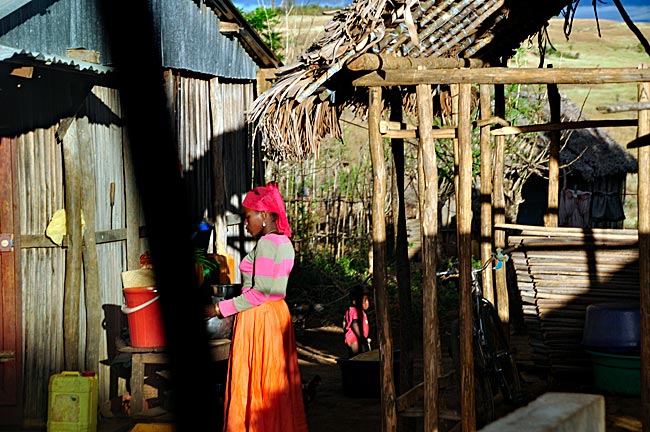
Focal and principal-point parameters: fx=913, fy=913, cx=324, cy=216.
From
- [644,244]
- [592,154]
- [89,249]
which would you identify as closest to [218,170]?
[89,249]

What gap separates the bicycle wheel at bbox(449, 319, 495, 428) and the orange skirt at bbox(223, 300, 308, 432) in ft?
5.19

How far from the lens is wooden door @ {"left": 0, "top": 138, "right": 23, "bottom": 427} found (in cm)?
730

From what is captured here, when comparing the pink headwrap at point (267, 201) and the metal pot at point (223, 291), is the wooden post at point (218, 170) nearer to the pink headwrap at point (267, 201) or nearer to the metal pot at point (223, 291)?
the metal pot at point (223, 291)

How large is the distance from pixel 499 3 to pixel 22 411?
16.0 ft

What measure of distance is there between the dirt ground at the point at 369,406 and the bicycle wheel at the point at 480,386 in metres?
0.23

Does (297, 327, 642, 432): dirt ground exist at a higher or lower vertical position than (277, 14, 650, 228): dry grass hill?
lower

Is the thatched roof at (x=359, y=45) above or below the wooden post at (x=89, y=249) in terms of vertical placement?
above

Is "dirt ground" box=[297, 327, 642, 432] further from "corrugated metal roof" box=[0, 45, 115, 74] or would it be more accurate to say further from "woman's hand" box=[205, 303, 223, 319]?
"corrugated metal roof" box=[0, 45, 115, 74]

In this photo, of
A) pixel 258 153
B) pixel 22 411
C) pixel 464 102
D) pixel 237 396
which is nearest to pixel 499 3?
pixel 464 102

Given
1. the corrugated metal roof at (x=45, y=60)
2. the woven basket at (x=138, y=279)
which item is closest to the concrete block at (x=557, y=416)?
the corrugated metal roof at (x=45, y=60)

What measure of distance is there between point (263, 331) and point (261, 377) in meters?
0.32

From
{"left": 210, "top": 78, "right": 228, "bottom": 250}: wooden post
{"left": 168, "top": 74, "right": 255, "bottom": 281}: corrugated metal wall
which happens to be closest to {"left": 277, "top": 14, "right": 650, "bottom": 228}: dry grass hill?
{"left": 168, "top": 74, "right": 255, "bottom": 281}: corrugated metal wall

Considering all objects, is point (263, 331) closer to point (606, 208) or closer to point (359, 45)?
point (359, 45)

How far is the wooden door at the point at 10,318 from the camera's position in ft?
23.9
